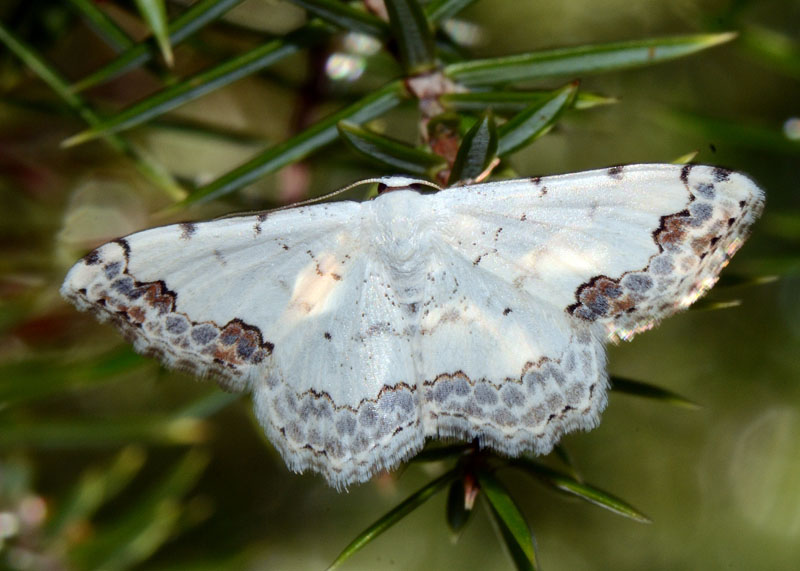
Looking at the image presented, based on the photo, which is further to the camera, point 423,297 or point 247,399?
point 247,399

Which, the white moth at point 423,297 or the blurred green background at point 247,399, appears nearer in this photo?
the white moth at point 423,297

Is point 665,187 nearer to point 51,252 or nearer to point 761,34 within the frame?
point 761,34

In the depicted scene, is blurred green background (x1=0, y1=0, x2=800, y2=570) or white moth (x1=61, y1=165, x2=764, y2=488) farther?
blurred green background (x1=0, y1=0, x2=800, y2=570)

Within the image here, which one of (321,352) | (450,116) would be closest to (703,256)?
(450,116)
